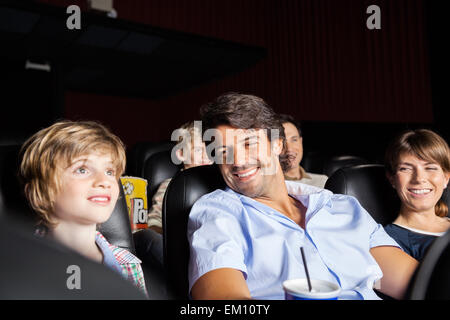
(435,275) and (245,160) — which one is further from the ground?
(245,160)

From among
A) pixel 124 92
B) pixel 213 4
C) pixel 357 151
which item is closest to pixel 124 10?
pixel 213 4

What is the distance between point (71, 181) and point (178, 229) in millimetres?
362

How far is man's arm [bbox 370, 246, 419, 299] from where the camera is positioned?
1.14 metres

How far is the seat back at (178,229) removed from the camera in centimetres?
117

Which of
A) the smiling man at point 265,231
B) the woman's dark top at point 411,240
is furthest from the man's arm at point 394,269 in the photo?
the woman's dark top at point 411,240

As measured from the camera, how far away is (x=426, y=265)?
61cm

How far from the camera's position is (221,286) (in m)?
0.96

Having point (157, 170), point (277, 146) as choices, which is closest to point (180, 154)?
point (157, 170)

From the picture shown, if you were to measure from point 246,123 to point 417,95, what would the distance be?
2814 millimetres

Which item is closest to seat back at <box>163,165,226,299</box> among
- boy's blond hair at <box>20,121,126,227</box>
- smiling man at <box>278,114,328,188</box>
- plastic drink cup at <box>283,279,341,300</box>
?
boy's blond hair at <box>20,121,126,227</box>

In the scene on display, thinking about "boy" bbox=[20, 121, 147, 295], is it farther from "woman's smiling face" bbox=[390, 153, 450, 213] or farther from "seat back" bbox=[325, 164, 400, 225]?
"woman's smiling face" bbox=[390, 153, 450, 213]

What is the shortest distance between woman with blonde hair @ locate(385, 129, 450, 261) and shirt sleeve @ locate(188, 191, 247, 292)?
0.63m

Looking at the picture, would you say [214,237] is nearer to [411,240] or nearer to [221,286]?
[221,286]

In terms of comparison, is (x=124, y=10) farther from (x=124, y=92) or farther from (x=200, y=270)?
(x=200, y=270)
